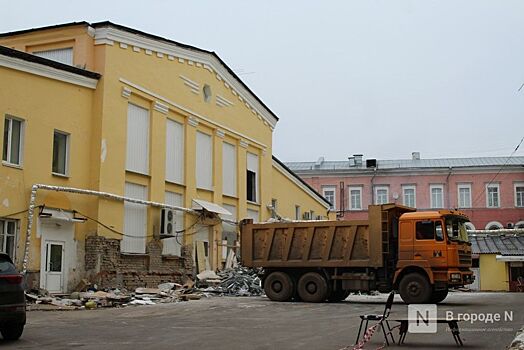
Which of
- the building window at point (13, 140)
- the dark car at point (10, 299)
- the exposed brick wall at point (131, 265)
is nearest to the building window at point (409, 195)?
the exposed brick wall at point (131, 265)

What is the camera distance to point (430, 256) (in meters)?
21.8

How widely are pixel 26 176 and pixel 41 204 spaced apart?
1056 mm

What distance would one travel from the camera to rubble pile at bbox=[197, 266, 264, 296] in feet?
94.2

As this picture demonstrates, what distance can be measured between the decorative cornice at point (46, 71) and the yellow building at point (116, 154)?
0.04m

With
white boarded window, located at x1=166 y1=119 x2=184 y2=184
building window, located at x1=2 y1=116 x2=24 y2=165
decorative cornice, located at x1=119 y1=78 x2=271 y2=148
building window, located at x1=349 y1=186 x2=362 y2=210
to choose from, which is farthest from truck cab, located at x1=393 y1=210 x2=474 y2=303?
building window, located at x1=349 y1=186 x2=362 y2=210

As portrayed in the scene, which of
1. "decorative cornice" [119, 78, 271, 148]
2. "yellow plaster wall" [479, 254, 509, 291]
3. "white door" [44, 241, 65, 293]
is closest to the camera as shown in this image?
"white door" [44, 241, 65, 293]

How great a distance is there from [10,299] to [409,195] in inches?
2071

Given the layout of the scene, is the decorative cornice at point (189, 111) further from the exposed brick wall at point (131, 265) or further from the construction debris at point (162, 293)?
the construction debris at point (162, 293)

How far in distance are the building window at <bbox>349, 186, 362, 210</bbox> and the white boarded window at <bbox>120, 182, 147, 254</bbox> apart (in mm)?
36244

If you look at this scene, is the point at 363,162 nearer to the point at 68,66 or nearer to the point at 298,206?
the point at 298,206

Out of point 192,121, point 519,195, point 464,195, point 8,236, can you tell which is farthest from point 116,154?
point 519,195

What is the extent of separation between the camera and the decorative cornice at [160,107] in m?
29.1

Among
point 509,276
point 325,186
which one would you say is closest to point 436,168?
point 325,186

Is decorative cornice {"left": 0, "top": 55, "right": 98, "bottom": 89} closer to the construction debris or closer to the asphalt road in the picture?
the construction debris
